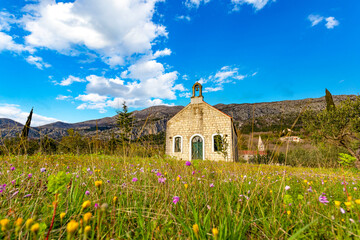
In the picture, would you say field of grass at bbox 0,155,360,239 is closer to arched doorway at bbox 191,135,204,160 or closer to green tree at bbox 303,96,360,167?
arched doorway at bbox 191,135,204,160

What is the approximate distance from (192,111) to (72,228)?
20089mm

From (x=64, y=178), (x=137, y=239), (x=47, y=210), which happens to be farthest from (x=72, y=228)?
(x=47, y=210)

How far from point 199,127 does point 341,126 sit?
1442cm

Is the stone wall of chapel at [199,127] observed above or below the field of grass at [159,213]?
above

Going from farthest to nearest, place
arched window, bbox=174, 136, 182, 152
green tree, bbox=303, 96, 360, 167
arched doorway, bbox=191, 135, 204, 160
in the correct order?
arched window, bbox=174, 136, 182, 152 → arched doorway, bbox=191, 135, 204, 160 → green tree, bbox=303, 96, 360, 167

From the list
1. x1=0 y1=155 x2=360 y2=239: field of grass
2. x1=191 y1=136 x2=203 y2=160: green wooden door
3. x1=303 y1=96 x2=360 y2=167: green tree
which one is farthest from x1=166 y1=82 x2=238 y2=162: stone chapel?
x1=0 y1=155 x2=360 y2=239: field of grass

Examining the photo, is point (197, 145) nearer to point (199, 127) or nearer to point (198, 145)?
point (198, 145)

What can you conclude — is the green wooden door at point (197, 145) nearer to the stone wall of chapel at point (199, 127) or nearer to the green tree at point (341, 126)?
the stone wall of chapel at point (199, 127)

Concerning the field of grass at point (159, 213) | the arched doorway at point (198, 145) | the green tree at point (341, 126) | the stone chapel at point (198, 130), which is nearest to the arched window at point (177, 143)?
the stone chapel at point (198, 130)

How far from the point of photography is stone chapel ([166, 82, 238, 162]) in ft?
61.7

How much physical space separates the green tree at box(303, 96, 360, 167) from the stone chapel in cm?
890

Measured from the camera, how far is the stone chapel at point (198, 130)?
18817 mm

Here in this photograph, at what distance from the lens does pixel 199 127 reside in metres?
19.9

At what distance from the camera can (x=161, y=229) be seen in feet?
4.39
